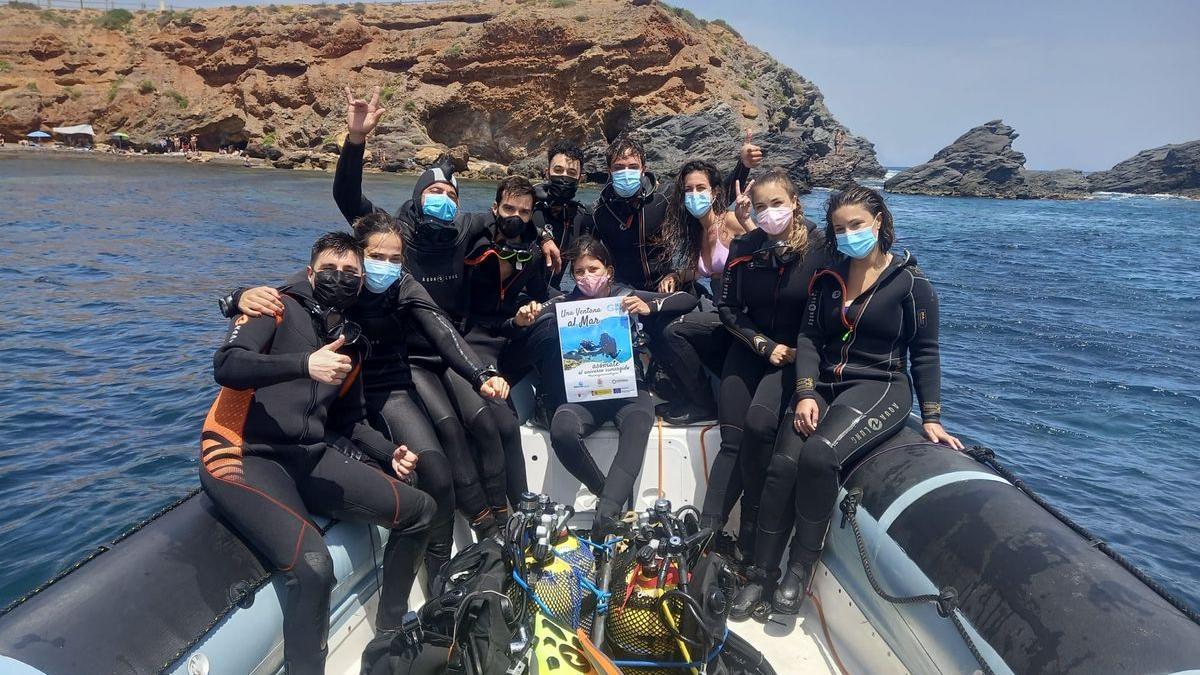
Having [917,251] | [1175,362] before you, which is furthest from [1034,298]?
[917,251]

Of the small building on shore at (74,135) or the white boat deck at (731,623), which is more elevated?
the small building on shore at (74,135)

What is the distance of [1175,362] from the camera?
374 inches

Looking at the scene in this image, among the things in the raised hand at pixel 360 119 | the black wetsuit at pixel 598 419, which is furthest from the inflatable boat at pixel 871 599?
the raised hand at pixel 360 119

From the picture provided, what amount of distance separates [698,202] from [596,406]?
1.34 metres

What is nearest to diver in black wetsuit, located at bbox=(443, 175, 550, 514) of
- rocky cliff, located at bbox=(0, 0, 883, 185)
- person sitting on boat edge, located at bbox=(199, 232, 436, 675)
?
person sitting on boat edge, located at bbox=(199, 232, 436, 675)

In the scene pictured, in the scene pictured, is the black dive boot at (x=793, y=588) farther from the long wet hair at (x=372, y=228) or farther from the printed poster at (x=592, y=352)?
the long wet hair at (x=372, y=228)

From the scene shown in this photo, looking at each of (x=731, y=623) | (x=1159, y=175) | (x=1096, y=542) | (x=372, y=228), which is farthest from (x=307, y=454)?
(x=1159, y=175)

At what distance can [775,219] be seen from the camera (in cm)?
364

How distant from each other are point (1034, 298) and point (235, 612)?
46.9ft

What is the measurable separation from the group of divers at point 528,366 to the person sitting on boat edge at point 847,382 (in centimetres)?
1

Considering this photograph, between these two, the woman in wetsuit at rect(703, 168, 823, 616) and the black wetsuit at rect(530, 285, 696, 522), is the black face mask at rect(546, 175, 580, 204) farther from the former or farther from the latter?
the woman in wetsuit at rect(703, 168, 823, 616)

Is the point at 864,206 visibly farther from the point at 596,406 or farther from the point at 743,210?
the point at 596,406

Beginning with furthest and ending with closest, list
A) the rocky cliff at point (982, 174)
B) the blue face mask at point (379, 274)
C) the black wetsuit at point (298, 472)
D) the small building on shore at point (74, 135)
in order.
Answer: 1. the rocky cliff at point (982, 174)
2. the small building on shore at point (74, 135)
3. the blue face mask at point (379, 274)
4. the black wetsuit at point (298, 472)

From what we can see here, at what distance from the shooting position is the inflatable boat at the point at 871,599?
81.6 inches
